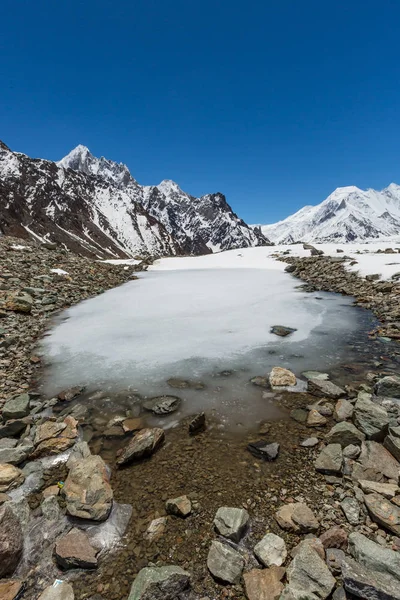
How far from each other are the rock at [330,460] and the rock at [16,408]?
6.07 meters

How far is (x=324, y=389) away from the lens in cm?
700

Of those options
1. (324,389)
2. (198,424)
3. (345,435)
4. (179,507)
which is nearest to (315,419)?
(345,435)

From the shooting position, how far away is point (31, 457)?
17.0ft

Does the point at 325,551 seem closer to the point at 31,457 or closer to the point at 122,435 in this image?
the point at 122,435

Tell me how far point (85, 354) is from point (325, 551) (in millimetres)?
8324

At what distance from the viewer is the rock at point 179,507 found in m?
4.05

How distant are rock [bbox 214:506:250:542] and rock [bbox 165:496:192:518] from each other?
1.43 ft

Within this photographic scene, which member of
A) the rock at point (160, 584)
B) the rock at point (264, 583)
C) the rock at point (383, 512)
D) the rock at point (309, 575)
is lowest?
the rock at point (160, 584)

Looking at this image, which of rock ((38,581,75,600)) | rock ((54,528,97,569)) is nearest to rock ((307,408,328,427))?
rock ((54,528,97,569))

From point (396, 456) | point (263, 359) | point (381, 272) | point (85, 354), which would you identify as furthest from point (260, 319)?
point (381, 272)

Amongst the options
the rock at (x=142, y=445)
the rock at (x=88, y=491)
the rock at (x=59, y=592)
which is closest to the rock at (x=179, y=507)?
the rock at (x=88, y=491)

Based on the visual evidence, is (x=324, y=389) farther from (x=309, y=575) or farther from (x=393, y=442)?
(x=309, y=575)

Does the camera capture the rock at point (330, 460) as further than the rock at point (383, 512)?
Yes

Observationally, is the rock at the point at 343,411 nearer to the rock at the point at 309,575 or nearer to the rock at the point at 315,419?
the rock at the point at 315,419
